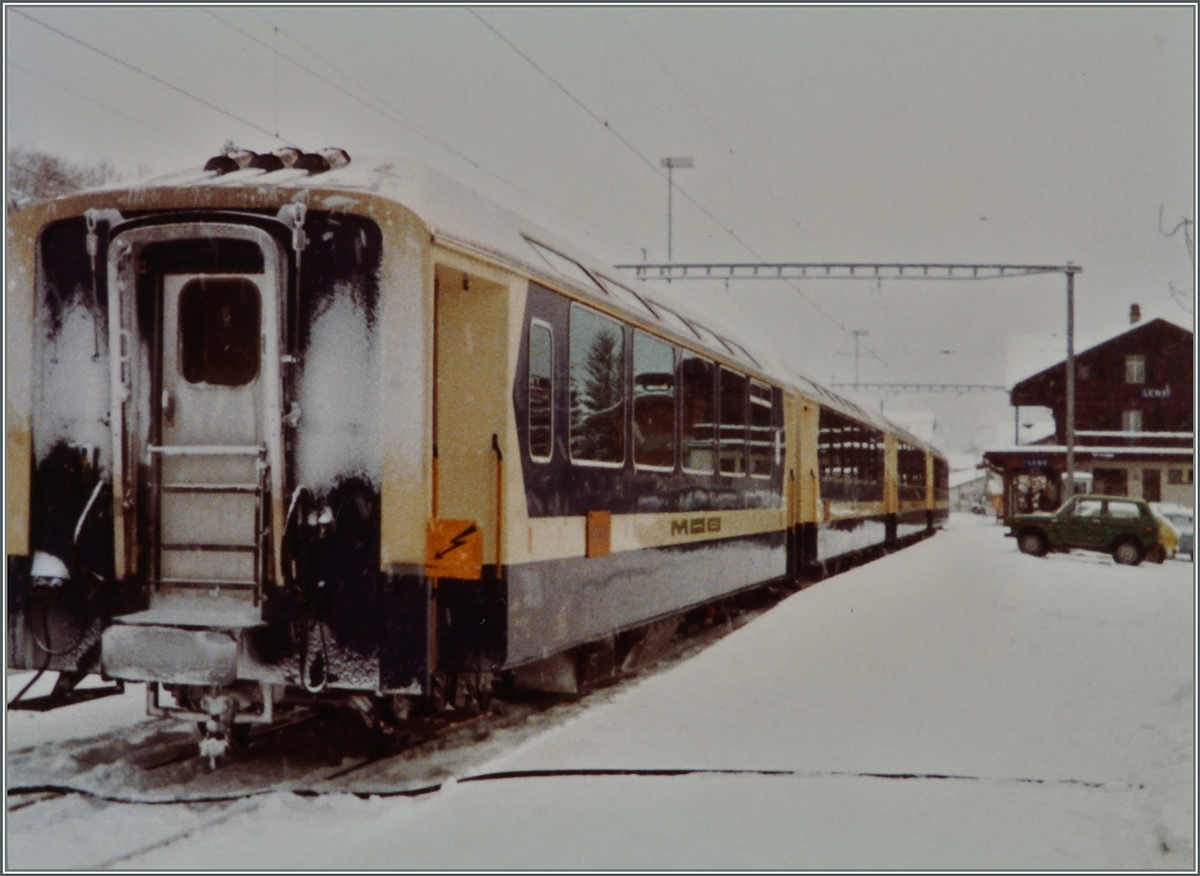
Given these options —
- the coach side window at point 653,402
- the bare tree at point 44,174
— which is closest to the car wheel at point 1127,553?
the coach side window at point 653,402

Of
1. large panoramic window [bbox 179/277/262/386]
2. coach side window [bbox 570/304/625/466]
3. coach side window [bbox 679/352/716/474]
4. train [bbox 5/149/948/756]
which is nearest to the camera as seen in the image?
train [bbox 5/149/948/756]

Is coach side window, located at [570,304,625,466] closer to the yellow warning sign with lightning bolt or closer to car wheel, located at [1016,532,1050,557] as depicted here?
the yellow warning sign with lightning bolt

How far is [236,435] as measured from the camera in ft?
19.2

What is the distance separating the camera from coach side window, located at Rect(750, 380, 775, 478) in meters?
12.1

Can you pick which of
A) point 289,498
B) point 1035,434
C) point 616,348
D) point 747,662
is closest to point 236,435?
point 289,498

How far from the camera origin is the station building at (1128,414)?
30438mm

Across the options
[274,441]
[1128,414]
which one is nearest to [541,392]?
[274,441]

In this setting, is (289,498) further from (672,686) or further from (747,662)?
(747,662)

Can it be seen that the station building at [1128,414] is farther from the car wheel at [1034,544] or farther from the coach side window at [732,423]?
the coach side window at [732,423]

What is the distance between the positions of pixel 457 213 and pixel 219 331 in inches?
51.9

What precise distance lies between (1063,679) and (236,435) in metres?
6.41

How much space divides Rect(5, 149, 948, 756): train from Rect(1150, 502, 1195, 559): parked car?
880 inches

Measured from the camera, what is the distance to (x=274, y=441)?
5.70 metres

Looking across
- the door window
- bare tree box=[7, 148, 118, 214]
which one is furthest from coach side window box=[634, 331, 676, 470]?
the door window
